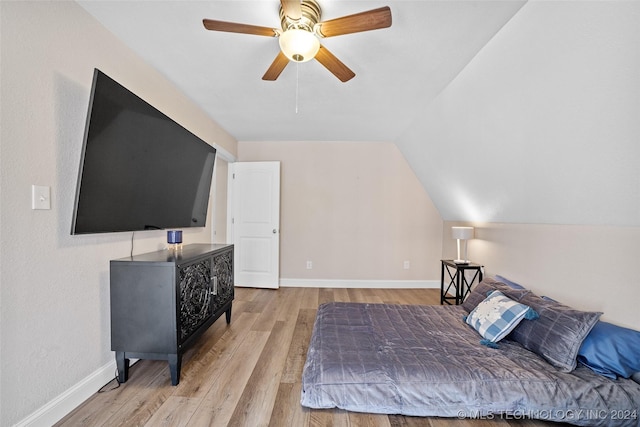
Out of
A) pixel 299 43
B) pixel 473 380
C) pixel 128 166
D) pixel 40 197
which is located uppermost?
pixel 299 43

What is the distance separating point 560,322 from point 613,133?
118cm

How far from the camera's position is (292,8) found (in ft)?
4.51

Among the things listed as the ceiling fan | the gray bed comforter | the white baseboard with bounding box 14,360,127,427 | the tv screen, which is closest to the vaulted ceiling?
the ceiling fan

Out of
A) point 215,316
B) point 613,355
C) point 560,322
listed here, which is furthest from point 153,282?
point 613,355

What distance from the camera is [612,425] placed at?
4.69ft

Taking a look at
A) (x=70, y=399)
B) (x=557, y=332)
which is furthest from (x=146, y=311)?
(x=557, y=332)

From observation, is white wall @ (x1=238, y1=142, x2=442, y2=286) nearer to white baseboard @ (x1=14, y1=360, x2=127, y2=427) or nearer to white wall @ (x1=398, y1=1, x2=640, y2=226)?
white wall @ (x1=398, y1=1, x2=640, y2=226)

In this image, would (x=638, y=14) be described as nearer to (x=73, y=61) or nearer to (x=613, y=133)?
(x=613, y=133)

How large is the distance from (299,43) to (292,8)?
18cm

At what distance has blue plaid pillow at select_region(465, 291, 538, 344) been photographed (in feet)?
6.35

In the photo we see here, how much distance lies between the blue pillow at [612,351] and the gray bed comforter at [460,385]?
0.19 ft

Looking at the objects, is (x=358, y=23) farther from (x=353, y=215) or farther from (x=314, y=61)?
(x=353, y=215)

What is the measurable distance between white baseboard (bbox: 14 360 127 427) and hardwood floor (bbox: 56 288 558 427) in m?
0.04

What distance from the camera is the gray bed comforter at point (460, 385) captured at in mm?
1462
